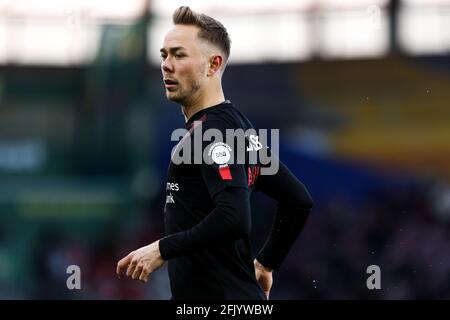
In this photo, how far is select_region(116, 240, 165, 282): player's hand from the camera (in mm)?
3293

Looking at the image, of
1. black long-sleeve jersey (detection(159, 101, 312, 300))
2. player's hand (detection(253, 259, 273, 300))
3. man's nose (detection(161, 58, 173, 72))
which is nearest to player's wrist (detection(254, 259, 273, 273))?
player's hand (detection(253, 259, 273, 300))

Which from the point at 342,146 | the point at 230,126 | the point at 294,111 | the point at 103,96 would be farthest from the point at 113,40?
the point at 230,126

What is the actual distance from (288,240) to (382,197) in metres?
10.3

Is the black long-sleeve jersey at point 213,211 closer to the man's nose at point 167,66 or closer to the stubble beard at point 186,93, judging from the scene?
the stubble beard at point 186,93

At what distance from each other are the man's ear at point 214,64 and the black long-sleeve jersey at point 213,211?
166mm

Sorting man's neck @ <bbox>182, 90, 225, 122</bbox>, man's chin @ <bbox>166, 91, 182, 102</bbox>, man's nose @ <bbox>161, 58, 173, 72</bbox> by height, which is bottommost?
man's neck @ <bbox>182, 90, 225, 122</bbox>

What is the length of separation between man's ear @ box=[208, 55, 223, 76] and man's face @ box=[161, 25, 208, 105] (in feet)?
0.09

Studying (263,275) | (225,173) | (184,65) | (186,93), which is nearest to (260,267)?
(263,275)

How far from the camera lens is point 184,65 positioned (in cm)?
363

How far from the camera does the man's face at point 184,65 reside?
3.63 m

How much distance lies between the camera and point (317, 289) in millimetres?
12398

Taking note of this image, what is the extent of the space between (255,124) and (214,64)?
1155 cm

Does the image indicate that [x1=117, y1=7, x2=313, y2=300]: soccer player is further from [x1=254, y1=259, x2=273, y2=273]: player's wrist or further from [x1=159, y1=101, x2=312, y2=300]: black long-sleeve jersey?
[x1=254, y1=259, x2=273, y2=273]: player's wrist

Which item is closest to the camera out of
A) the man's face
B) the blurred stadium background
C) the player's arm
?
the man's face
